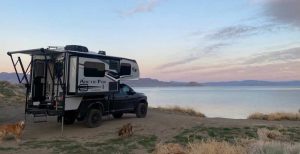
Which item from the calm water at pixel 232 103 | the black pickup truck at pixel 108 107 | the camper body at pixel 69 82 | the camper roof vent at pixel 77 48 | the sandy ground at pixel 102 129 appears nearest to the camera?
the sandy ground at pixel 102 129

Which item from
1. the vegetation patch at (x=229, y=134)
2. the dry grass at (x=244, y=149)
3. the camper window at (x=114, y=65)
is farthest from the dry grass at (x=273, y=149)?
the camper window at (x=114, y=65)

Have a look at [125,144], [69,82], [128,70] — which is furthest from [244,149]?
[128,70]

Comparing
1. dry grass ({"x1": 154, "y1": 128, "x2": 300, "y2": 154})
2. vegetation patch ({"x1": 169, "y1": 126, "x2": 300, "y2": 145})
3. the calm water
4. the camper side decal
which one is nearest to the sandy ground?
vegetation patch ({"x1": 169, "y1": 126, "x2": 300, "y2": 145})

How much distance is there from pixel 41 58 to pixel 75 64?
1544 millimetres

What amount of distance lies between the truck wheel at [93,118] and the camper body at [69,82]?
0.02 meters

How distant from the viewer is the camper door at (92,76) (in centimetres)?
1480

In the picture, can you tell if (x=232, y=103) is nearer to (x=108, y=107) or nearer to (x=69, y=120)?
(x=108, y=107)

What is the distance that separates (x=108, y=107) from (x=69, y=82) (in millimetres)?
2565

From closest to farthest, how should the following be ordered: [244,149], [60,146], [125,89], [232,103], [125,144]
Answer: [244,149]
[60,146]
[125,144]
[125,89]
[232,103]

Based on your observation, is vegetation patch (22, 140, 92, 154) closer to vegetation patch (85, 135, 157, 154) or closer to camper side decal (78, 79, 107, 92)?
vegetation patch (85, 135, 157, 154)

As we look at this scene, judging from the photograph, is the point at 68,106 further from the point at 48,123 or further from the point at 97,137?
the point at 48,123

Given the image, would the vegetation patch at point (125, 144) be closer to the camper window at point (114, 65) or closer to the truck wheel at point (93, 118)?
the truck wheel at point (93, 118)

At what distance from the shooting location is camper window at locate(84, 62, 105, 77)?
49.4ft

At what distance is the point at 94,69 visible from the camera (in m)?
15.5
